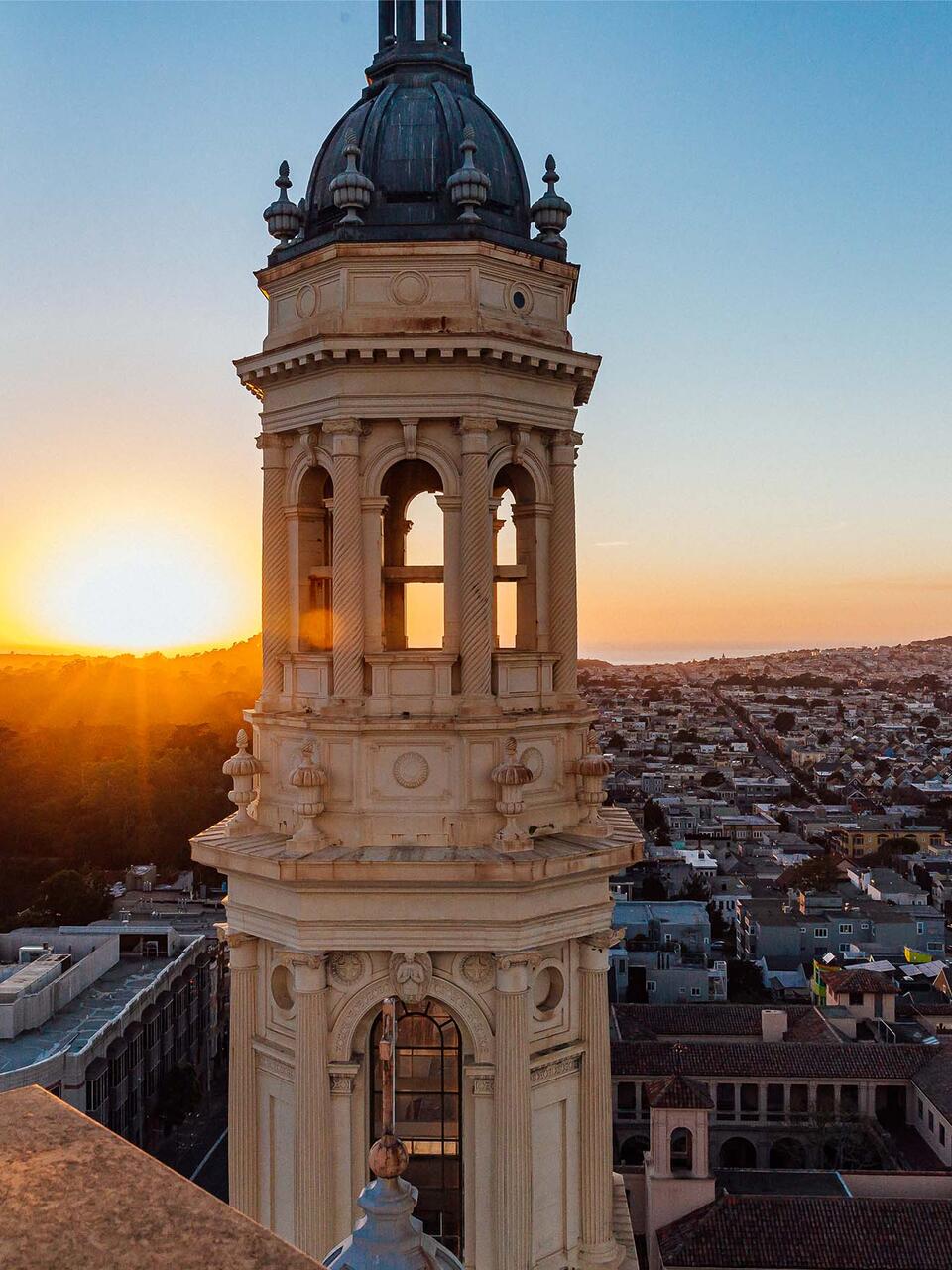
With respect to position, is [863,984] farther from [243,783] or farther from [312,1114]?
[243,783]

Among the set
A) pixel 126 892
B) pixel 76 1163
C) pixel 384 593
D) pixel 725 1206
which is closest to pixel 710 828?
pixel 126 892

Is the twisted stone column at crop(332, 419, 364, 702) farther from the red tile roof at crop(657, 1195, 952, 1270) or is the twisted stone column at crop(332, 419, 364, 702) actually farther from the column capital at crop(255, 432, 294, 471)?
the red tile roof at crop(657, 1195, 952, 1270)

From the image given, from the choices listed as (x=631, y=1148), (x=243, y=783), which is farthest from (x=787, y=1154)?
(x=243, y=783)

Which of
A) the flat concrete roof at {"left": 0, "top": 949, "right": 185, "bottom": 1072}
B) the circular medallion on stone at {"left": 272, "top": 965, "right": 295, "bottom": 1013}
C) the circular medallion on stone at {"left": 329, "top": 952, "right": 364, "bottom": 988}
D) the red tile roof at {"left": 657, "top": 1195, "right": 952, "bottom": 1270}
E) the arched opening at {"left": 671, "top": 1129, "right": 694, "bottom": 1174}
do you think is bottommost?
the red tile roof at {"left": 657, "top": 1195, "right": 952, "bottom": 1270}

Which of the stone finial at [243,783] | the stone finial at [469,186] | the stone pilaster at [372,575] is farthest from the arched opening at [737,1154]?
the stone finial at [469,186]

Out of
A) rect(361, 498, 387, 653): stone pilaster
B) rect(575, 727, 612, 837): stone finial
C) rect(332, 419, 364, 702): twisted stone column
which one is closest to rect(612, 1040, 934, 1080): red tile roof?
rect(575, 727, 612, 837): stone finial

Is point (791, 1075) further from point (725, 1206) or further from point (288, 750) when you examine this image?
point (288, 750)
